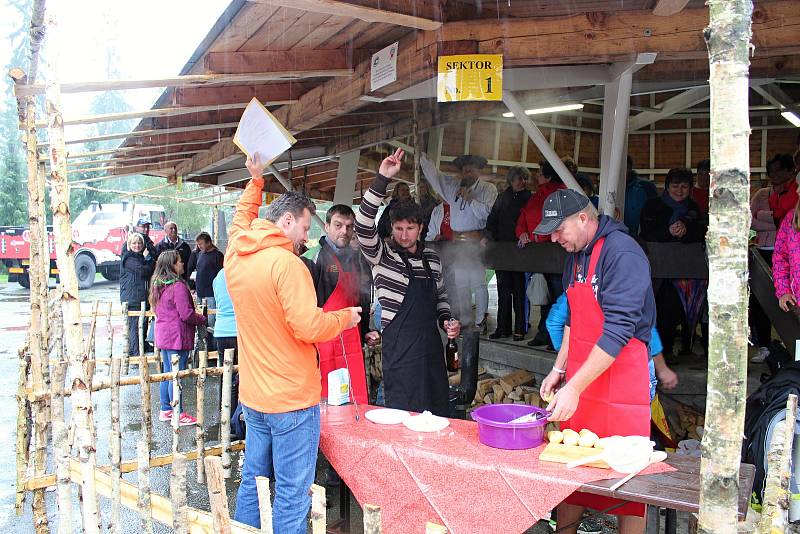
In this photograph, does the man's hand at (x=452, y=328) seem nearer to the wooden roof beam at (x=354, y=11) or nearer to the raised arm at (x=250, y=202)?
the raised arm at (x=250, y=202)

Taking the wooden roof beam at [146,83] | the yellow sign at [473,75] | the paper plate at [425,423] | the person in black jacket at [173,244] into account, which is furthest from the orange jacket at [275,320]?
the person in black jacket at [173,244]

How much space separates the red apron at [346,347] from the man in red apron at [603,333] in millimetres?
1440

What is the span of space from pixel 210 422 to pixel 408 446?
4.43 metres

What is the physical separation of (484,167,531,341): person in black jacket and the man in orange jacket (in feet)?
13.1

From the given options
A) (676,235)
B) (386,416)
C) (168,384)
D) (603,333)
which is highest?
(676,235)

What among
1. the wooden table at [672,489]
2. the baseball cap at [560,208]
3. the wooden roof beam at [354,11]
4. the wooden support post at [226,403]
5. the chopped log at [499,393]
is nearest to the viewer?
the wooden table at [672,489]

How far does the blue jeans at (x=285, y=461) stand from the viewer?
9.89ft

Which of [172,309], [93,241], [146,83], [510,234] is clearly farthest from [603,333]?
[93,241]

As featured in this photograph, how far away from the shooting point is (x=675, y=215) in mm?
5699

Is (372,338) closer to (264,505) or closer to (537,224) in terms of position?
(264,505)

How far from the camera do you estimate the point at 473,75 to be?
4.05 metres

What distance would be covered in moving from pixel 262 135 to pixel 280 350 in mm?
1167

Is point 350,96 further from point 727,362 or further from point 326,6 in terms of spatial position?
point 727,362

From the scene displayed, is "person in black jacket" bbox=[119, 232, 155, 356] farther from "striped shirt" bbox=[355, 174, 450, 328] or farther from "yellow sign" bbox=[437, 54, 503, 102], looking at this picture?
"yellow sign" bbox=[437, 54, 503, 102]
